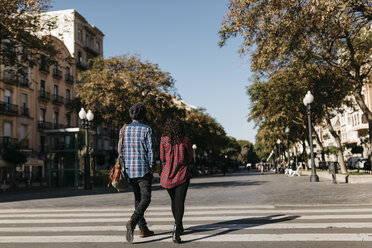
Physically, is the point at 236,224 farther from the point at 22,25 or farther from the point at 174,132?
the point at 22,25

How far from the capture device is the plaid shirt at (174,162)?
5.43 m

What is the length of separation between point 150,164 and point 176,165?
1.28ft

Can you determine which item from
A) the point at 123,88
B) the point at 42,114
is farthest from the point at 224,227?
the point at 42,114

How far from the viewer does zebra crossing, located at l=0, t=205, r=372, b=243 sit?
559 centimetres

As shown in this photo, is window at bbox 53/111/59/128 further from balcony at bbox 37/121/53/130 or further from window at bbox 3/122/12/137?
window at bbox 3/122/12/137

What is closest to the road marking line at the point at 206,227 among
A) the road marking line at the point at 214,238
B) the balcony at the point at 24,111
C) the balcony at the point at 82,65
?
the road marking line at the point at 214,238

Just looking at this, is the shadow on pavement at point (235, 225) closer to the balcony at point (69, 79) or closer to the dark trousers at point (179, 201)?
the dark trousers at point (179, 201)

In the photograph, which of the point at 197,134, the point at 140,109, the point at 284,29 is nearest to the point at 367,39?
the point at 284,29

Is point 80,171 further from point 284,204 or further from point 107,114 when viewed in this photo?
point 284,204

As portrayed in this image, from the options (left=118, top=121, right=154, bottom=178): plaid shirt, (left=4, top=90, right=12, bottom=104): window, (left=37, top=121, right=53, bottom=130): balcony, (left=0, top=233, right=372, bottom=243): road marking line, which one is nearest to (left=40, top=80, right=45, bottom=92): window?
(left=37, top=121, right=53, bottom=130): balcony

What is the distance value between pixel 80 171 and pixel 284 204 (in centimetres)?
1868

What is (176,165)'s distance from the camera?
215 inches

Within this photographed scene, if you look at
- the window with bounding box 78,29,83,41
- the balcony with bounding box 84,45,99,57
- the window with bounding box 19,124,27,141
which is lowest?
the window with bounding box 19,124,27,141

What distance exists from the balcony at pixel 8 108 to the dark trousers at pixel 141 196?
3492 cm
